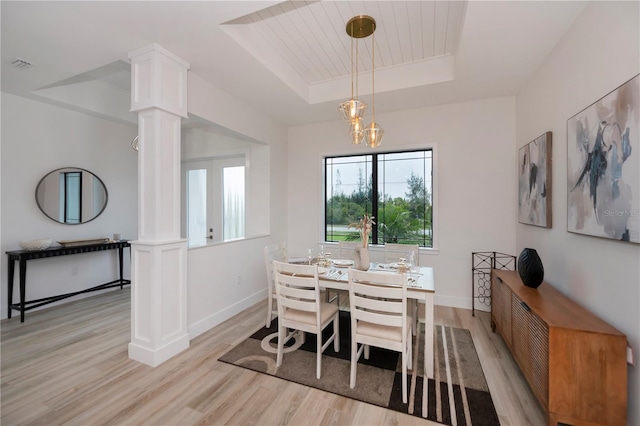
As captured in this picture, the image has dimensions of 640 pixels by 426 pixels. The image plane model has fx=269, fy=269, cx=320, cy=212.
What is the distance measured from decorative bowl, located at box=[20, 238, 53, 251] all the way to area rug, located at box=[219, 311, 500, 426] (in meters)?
2.96

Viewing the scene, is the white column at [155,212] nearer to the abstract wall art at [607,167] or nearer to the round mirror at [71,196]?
the round mirror at [71,196]

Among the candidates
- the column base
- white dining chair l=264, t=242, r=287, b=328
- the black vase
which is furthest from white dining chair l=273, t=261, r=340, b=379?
the black vase

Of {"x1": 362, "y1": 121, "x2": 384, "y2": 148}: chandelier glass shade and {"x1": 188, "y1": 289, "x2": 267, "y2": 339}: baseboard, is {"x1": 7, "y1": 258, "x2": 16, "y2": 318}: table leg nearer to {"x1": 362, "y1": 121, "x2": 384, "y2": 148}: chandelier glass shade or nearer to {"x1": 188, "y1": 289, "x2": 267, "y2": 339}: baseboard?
{"x1": 188, "y1": 289, "x2": 267, "y2": 339}: baseboard

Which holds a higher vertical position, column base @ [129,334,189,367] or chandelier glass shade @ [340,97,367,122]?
chandelier glass shade @ [340,97,367,122]

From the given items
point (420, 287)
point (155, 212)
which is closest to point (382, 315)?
point (420, 287)

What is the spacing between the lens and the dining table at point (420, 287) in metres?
2.18

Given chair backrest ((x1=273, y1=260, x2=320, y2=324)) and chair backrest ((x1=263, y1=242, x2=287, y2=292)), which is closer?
chair backrest ((x1=273, y1=260, x2=320, y2=324))

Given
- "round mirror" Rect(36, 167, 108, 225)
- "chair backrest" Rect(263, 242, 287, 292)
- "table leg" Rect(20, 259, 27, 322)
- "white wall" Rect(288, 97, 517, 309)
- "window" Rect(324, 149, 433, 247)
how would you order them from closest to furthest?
"chair backrest" Rect(263, 242, 287, 292) < "table leg" Rect(20, 259, 27, 322) < "white wall" Rect(288, 97, 517, 309) < "round mirror" Rect(36, 167, 108, 225) < "window" Rect(324, 149, 433, 247)

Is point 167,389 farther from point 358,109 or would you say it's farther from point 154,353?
point 358,109

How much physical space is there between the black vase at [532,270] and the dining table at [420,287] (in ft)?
2.48

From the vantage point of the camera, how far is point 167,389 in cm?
209

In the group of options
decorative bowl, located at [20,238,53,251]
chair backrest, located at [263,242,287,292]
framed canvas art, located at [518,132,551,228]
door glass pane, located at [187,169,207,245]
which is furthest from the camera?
door glass pane, located at [187,169,207,245]

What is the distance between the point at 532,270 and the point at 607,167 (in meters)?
0.99

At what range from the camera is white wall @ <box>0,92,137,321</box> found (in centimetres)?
339
